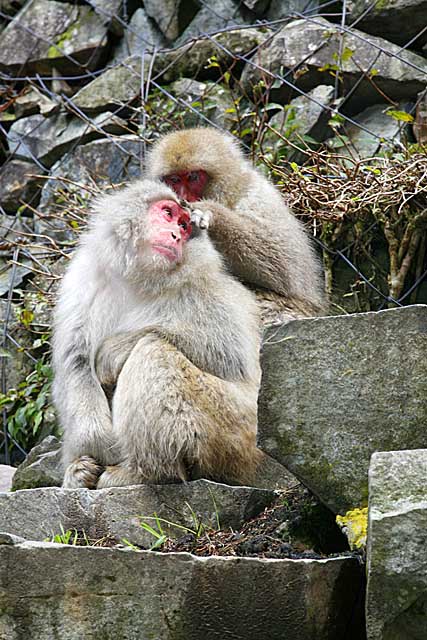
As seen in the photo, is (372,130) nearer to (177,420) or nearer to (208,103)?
(208,103)

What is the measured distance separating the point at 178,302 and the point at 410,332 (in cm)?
143

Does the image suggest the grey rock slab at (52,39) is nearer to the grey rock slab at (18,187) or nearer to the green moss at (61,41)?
the green moss at (61,41)

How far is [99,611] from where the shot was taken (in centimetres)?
223

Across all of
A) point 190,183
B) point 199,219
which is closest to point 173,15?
point 190,183

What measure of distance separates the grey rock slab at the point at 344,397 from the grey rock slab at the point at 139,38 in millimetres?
5173

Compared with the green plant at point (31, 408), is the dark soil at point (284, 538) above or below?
above

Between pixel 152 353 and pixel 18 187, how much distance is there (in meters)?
4.38

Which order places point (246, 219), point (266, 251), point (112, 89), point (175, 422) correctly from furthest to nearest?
1. point (112, 89)
2. point (246, 219)
3. point (266, 251)
4. point (175, 422)

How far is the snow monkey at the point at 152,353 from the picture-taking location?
3.52 meters

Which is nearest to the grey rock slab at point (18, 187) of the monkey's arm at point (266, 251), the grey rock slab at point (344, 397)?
the monkey's arm at point (266, 251)

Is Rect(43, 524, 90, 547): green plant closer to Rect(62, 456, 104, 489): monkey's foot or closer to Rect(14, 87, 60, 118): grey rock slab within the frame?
Rect(62, 456, 104, 489): monkey's foot

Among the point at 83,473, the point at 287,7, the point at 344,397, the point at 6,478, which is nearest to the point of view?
the point at 344,397

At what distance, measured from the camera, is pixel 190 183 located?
5145 millimetres

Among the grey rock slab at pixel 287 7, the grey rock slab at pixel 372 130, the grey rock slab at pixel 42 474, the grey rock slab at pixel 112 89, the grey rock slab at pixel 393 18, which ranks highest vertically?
the grey rock slab at pixel 393 18
